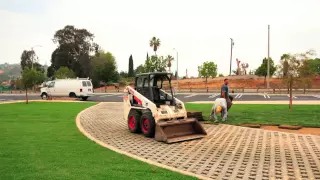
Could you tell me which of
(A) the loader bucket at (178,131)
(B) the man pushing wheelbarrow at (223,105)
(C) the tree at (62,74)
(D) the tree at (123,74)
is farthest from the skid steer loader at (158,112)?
(D) the tree at (123,74)

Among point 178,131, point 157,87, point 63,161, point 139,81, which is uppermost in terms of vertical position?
point 139,81

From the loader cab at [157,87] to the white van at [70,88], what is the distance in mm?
20182

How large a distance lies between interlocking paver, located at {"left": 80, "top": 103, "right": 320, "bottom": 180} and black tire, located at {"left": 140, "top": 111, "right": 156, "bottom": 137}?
29cm

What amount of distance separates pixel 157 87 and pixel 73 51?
Answer: 71505 mm

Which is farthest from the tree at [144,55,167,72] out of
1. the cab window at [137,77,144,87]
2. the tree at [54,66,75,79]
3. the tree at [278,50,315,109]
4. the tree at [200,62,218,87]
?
the cab window at [137,77,144,87]

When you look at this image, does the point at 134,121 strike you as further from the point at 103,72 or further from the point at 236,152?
the point at 103,72

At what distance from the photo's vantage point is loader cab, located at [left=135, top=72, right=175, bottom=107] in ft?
34.7

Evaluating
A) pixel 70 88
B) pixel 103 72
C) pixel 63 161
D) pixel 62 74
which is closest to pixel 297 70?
pixel 63 161

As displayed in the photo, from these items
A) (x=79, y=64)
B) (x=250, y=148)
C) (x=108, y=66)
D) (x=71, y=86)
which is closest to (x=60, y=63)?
(x=79, y=64)

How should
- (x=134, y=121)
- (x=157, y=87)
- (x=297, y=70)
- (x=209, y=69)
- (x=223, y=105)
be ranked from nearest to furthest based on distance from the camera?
(x=134, y=121)
(x=157, y=87)
(x=223, y=105)
(x=297, y=70)
(x=209, y=69)

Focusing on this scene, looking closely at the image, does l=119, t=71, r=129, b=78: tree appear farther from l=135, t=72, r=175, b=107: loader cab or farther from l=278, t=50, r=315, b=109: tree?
l=135, t=72, r=175, b=107: loader cab

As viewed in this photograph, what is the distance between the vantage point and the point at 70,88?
30469 millimetres

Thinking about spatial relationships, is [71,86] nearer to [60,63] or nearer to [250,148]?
[250,148]

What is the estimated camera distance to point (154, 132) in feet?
32.4
